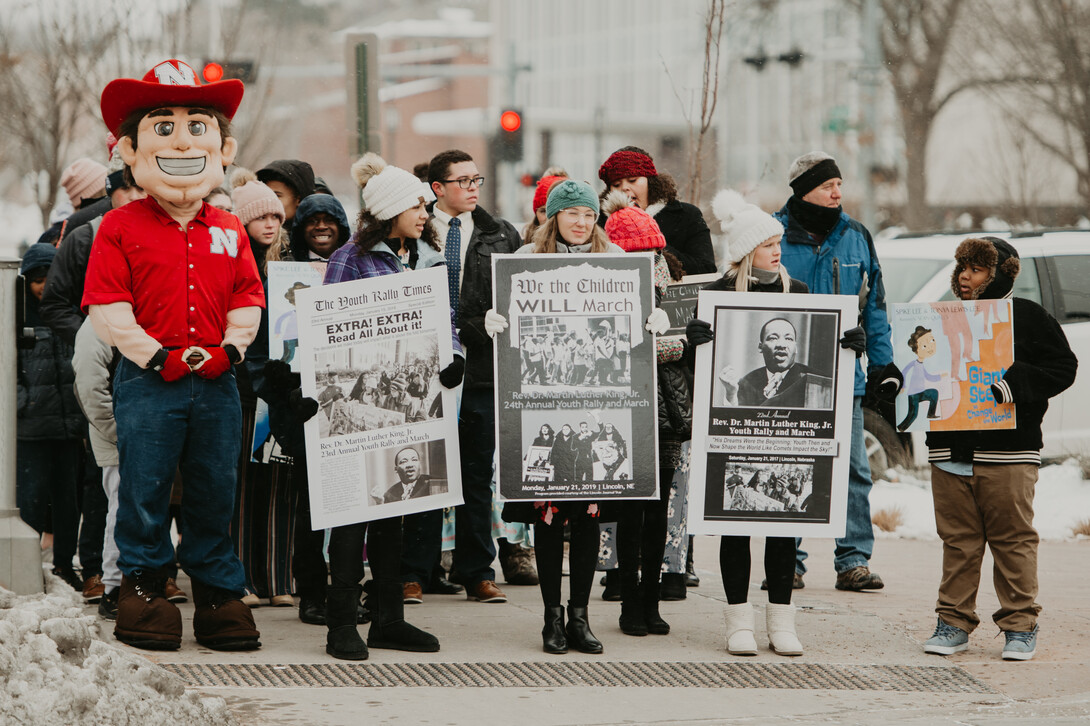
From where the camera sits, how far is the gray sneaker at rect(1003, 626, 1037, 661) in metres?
6.23

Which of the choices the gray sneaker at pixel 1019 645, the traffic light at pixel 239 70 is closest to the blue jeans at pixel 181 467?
the gray sneaker at pixel 1019 645

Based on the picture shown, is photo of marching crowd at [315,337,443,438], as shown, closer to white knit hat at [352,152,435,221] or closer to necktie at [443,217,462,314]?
white knit hat at [352,152,435,221]

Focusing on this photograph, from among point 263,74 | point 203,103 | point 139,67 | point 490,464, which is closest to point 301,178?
point 203,103

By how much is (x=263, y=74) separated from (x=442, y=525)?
12.7 m

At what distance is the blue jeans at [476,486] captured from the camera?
24.0 ft

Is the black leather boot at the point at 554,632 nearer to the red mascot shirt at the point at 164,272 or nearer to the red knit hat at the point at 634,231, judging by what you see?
the red knit hat at the point at 634,231

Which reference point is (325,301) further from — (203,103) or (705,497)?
(705,497)

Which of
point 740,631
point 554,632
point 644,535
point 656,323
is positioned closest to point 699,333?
point 656,323

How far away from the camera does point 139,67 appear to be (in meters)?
15.8

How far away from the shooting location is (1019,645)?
6.24m

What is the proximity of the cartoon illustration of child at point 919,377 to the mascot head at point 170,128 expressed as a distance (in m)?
3.17

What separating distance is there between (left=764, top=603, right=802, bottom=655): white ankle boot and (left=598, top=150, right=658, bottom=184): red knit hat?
2598mm

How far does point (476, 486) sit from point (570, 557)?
1.30 meters

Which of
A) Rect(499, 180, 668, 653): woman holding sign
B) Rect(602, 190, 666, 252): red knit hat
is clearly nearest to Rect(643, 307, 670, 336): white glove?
Rect(499, 180, 668, 653): woman holding sign
